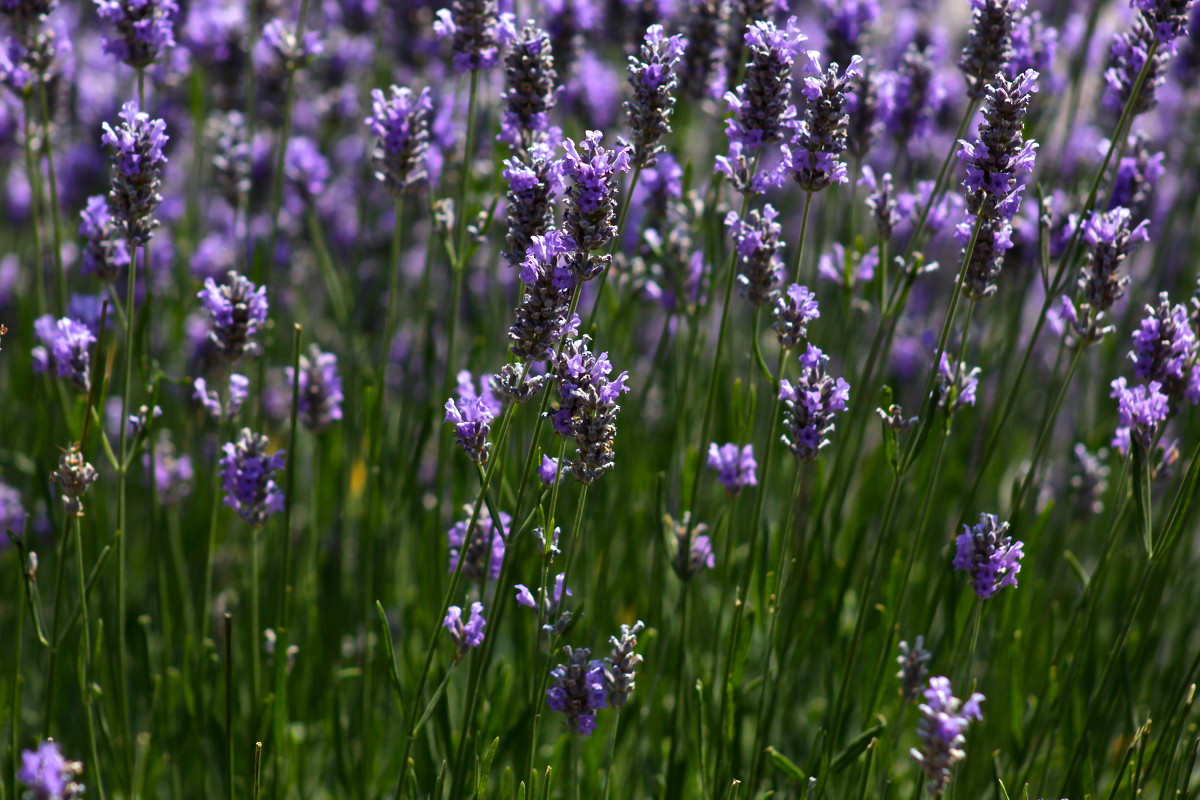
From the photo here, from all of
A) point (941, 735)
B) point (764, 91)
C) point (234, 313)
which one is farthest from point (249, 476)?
point (941, 735)

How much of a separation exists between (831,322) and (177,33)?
8.54ft

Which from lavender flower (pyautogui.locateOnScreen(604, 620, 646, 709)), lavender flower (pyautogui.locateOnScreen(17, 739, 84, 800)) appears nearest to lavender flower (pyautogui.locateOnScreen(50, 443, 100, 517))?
lavender flower (pyautogui.locateOnScreen(17, 739, 84, 800))

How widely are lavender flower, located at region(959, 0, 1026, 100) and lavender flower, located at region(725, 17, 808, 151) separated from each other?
0.49 metres

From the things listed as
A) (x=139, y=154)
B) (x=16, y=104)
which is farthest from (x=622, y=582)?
(x=16, y=104)

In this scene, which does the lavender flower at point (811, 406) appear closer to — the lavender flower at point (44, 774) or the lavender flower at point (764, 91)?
the lavender flower at point (764, 91)

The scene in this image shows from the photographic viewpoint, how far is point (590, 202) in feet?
6.09

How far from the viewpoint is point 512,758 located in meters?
2.66

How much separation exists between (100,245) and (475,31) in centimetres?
113

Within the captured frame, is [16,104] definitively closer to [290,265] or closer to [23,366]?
[290,265]

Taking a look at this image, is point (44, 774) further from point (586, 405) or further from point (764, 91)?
point (764, 91)

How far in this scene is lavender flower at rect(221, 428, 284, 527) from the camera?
2488mm

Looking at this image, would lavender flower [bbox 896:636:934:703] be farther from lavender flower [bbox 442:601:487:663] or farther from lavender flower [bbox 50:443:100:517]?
lavender flower [bbox 50:443:100:517]

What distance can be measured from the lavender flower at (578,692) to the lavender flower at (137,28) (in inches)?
71.7

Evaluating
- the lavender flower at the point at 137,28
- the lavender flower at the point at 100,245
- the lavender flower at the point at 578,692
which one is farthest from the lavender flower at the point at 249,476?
the lavender flower at the point at 137,28
